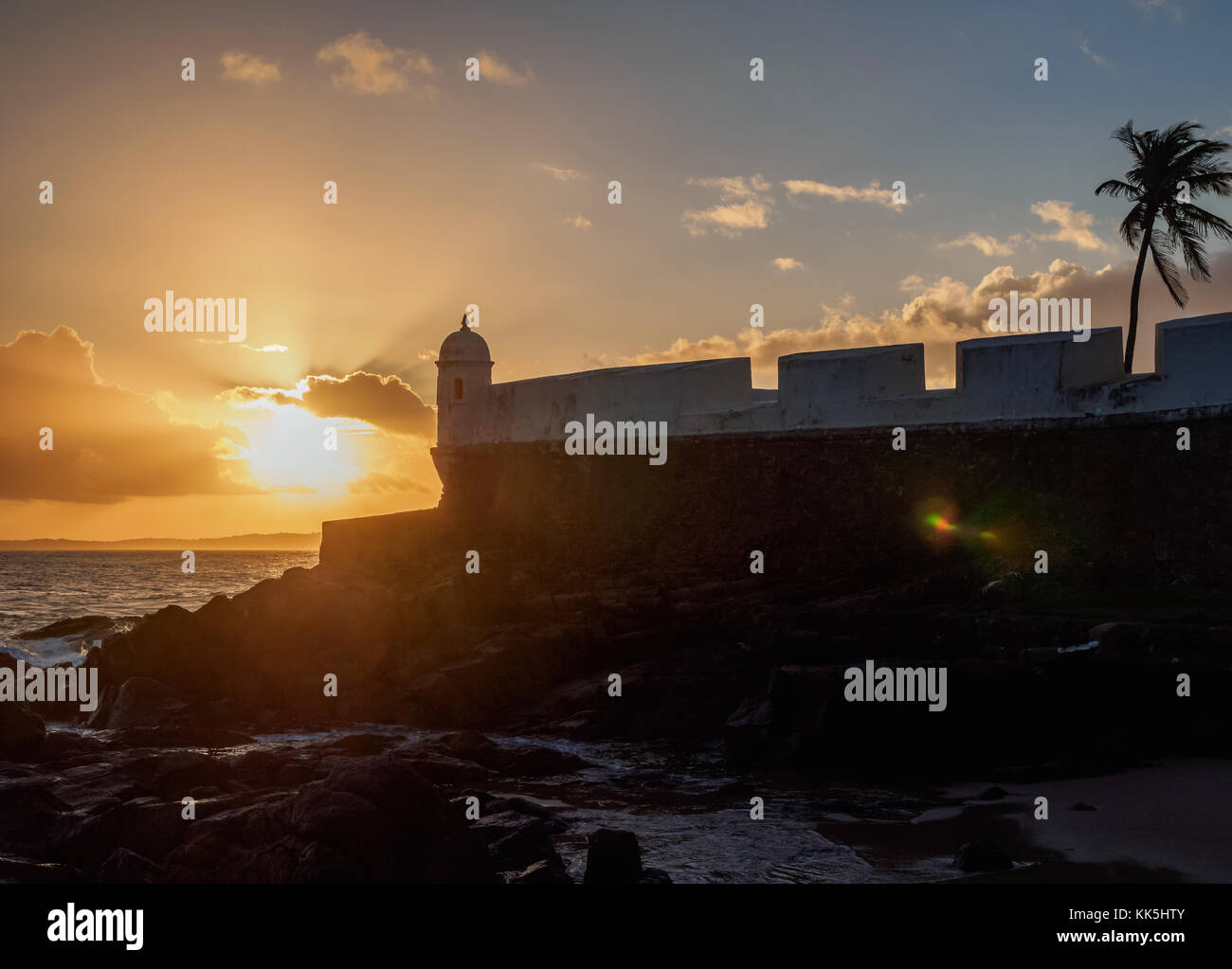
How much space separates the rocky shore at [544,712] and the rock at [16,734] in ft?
0.09

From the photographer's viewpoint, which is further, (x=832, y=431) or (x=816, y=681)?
(x=832, y=431)

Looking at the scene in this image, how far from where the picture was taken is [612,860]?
9.40 meters

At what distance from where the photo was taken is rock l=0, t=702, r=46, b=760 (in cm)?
1439

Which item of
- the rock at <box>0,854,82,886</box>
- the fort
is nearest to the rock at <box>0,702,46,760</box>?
the rock at <box>0,854,82,886</box>

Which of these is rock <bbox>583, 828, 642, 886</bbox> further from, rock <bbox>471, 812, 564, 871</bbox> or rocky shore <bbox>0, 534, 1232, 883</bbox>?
rock <bbox>471, 812, 564, 871</bbox>

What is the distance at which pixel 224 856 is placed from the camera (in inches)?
388

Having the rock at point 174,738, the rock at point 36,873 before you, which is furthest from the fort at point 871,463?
the rock at point 36,873

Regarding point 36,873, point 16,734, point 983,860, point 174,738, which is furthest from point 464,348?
point 983,860

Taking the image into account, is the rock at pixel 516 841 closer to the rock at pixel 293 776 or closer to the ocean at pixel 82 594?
the rock at pixel 293 776

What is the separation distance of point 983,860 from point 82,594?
203 feet
